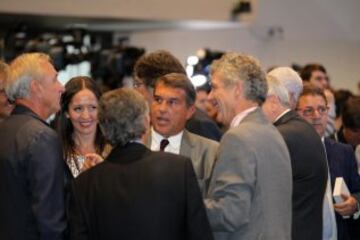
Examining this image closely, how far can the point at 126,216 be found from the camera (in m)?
2.89

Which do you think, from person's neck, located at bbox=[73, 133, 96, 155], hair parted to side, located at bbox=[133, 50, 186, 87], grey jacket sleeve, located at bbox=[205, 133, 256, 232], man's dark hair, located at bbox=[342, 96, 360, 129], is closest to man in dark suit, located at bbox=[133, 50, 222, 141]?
hair parted to side, located at bbox=[133, 50, 186, 87]

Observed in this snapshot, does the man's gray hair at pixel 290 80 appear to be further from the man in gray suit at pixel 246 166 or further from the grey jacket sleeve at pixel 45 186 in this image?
the grey jacket sleeve at pixel 45 186

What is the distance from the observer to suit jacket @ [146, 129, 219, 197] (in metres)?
3.46

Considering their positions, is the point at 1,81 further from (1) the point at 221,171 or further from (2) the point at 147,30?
(2) the point at 147,30

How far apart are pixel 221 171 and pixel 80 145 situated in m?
0.97

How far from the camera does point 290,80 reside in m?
3.96

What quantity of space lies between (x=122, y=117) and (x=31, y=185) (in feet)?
1.73

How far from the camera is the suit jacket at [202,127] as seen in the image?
409 cm

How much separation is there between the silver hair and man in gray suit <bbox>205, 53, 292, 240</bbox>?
44 cm

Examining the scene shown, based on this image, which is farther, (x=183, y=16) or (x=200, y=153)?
(x=183, y=16)

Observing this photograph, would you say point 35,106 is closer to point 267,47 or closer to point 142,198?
point 142,198

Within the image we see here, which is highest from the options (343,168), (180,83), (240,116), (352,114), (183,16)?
(183,16)

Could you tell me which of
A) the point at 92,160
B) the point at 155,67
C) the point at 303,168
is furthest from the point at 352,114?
the point at 92,160

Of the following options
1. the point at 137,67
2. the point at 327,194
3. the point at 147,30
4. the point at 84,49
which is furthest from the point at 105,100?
the point at 147,30
